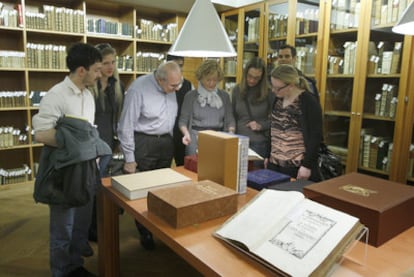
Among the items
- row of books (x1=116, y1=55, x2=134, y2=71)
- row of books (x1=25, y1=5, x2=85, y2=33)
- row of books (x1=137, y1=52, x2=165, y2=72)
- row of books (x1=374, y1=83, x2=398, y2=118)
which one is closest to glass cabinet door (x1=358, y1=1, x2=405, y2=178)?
row of books (x1=374, y1=83, x2=398, y2=118)

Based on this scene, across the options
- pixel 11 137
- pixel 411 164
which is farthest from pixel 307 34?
pixel 11 137

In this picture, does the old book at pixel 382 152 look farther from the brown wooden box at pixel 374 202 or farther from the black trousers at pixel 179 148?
the brown wooden box at pixel 374 202

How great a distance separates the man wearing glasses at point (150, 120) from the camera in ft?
7.21

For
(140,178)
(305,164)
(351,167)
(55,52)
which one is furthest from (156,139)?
(55,52)

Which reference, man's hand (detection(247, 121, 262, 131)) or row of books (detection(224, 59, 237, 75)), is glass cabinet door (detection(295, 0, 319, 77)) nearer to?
row of books (detection(224, 59, 237, 75))

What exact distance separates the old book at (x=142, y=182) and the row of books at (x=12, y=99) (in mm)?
2703

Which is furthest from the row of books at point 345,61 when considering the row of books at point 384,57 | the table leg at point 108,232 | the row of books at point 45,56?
the row of books at point 45,56

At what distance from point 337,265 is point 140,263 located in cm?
159

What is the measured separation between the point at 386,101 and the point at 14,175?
3.87 m

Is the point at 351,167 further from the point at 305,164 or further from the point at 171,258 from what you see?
the point at 171,258

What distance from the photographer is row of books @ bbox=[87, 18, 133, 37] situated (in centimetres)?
403

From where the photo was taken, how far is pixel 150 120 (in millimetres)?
2285

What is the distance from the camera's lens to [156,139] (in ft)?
7.56

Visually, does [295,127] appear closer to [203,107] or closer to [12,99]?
[203,107]
